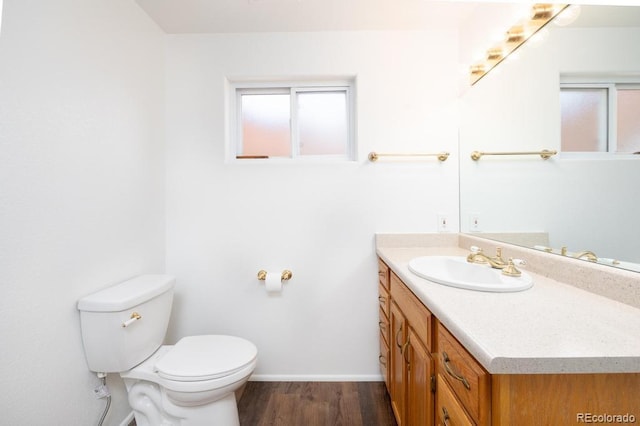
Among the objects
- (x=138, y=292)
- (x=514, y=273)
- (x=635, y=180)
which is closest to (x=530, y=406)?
(x=514, y=273)

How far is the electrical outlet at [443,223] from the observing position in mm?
1621

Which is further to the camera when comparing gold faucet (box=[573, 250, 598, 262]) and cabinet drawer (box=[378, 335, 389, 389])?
cabinet drawer (box=[378, 335, 389, 389])

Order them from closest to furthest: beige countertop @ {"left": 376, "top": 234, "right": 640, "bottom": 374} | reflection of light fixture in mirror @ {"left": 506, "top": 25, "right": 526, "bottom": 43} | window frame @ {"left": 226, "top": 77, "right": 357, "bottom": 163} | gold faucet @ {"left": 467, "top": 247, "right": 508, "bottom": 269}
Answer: beige countertop @ {"left": 376, "top": 234, "right": 640, "bottom": 374}, gold faucet @ {"left": 467, "top": 247, "right": 508, "bottom": 269}, reflection of light fixture in mirror @ {"left": 506, "top": 25, "right": 526, "bottom": 43}, window frame @ {"left": 226, "top": 77, "right": 357, "bottom": 163}

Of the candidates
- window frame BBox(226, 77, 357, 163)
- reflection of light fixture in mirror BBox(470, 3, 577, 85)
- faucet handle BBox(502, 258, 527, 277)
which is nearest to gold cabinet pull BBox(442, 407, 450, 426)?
faucet handle BBox(502, 258, 527, 277)

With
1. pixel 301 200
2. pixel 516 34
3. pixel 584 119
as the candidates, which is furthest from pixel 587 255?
pixel 301 200

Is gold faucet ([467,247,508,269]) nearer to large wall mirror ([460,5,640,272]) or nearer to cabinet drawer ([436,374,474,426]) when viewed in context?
large wall mirror ([460,5,640,272])

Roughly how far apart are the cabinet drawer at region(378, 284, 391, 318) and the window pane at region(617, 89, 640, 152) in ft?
3.50

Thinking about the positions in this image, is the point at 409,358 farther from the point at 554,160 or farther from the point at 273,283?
the point at 554,160

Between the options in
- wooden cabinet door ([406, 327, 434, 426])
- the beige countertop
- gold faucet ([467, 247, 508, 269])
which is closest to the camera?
the beige countertop

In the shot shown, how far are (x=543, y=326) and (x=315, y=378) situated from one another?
4.70 ft

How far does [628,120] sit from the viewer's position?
0.76 m

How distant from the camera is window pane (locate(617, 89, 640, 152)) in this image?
736 millimetres

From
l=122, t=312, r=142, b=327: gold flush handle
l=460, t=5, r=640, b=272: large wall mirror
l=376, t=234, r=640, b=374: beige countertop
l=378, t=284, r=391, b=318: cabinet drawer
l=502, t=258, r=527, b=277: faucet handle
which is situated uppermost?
l=460, t=5, r=640, b=272: large wall mirror

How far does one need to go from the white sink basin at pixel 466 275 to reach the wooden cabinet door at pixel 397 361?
0.25 metres
